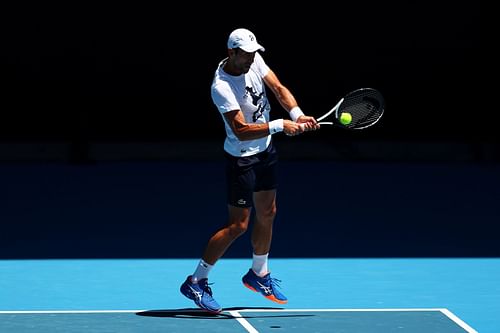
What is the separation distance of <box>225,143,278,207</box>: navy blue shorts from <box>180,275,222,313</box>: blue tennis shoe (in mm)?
524

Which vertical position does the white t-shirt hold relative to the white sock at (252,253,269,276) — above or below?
above

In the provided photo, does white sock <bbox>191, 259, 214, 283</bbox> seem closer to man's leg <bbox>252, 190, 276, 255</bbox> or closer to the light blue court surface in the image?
the light blue court surface

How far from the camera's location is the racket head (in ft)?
30.5

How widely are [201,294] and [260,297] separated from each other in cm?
71

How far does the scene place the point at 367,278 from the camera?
33.4 feet

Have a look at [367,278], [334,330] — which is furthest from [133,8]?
[334,330]

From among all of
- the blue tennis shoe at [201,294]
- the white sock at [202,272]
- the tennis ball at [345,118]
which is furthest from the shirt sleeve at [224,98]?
the blue tennis shoe at [201,294]

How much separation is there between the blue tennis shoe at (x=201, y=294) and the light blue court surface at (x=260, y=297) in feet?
0.24

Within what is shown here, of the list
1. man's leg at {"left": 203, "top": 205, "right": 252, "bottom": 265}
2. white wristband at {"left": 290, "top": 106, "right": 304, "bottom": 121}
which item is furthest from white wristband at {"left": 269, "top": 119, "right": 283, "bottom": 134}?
man's leg at {"left": 203, "top": 205, "right": 252, "bottom": 265}

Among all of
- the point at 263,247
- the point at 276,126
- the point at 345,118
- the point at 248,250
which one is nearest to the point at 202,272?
the point at 263,247

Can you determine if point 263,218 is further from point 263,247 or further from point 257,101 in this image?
point 257,101

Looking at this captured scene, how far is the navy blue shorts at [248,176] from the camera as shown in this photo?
8.88m

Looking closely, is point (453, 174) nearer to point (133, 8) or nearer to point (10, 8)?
point (133, 8)

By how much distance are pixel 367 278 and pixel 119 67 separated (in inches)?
306
